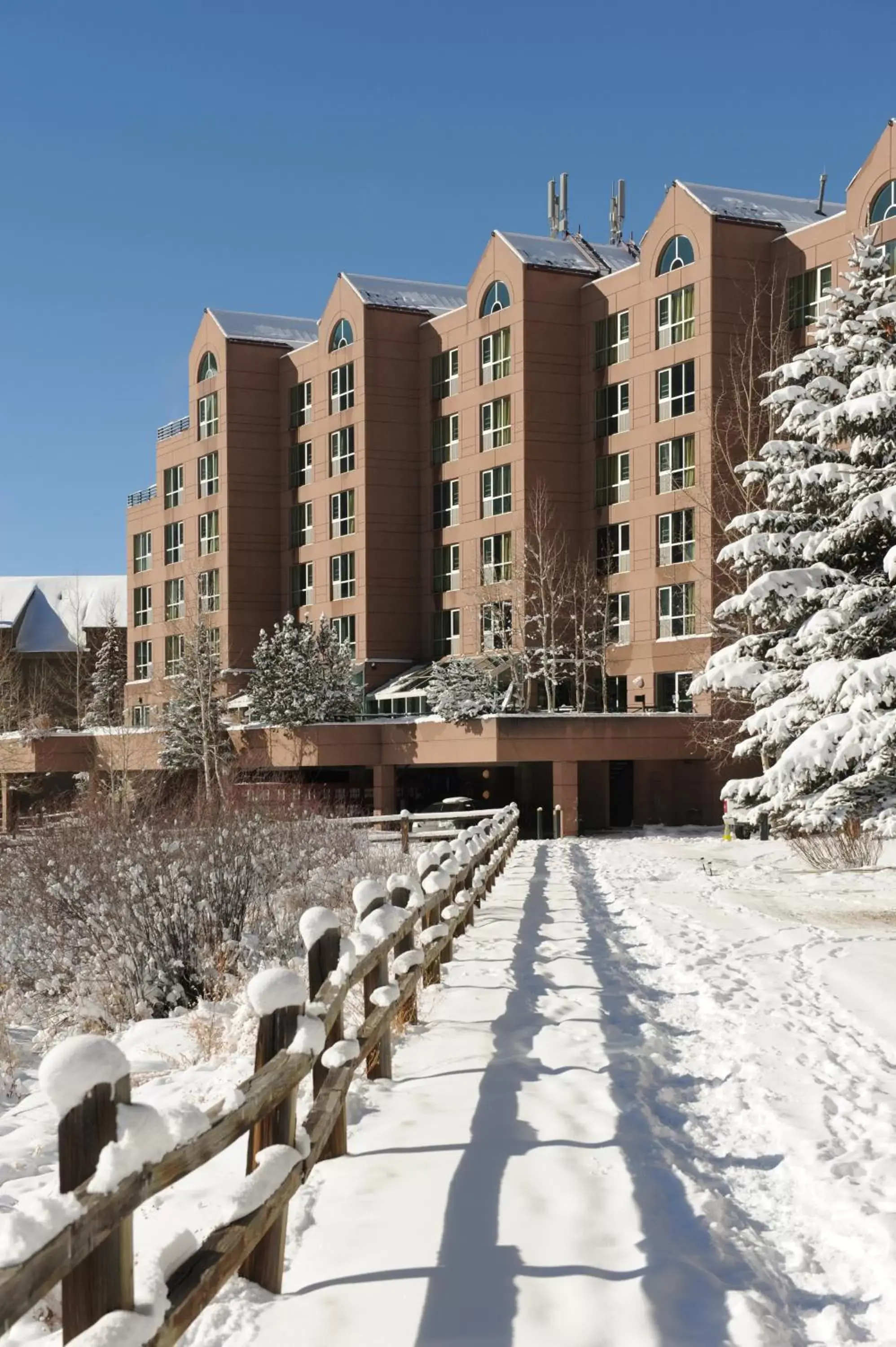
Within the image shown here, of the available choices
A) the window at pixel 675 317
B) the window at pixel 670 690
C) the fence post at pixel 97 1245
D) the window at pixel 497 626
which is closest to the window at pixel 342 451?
the window at pixel 497 626

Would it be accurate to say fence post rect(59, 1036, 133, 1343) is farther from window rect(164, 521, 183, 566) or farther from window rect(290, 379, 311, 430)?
window rect(164, 521, 183, 566)

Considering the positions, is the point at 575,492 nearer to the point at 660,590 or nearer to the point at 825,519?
the point at 660,590

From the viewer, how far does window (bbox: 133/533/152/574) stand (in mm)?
66625

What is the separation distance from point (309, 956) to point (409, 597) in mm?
48342

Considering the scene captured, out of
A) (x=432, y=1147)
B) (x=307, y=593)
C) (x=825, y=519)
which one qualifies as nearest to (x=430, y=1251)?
(x=432, y=1147)

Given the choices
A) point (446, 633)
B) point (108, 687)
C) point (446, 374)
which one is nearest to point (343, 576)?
point (446, 633)

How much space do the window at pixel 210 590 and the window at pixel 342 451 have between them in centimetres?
826

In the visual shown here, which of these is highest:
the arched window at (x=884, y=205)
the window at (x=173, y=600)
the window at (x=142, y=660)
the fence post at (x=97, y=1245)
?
the arched window at (x=884, y=205)

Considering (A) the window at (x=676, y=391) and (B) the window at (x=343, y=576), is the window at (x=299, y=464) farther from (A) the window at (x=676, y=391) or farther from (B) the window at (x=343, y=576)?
(A) the window at (x=676, y=391)

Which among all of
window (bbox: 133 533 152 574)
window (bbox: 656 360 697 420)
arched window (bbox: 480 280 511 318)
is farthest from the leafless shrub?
window (bbox: 133 533 152 574)

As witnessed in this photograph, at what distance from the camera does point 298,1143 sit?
4.84 m

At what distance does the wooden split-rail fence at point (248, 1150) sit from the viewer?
293 centimetres

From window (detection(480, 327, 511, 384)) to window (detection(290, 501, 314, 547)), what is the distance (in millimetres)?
11186

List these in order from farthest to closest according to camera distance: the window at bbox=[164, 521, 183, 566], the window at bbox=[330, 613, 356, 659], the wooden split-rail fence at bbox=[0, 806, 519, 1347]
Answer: the window at bbox=[164, 521, 183, 566]
the window at bbox=[330, 613, 356, 659]
the wooden split-rail fence at bbox=[0, 806, 519, 1347]
